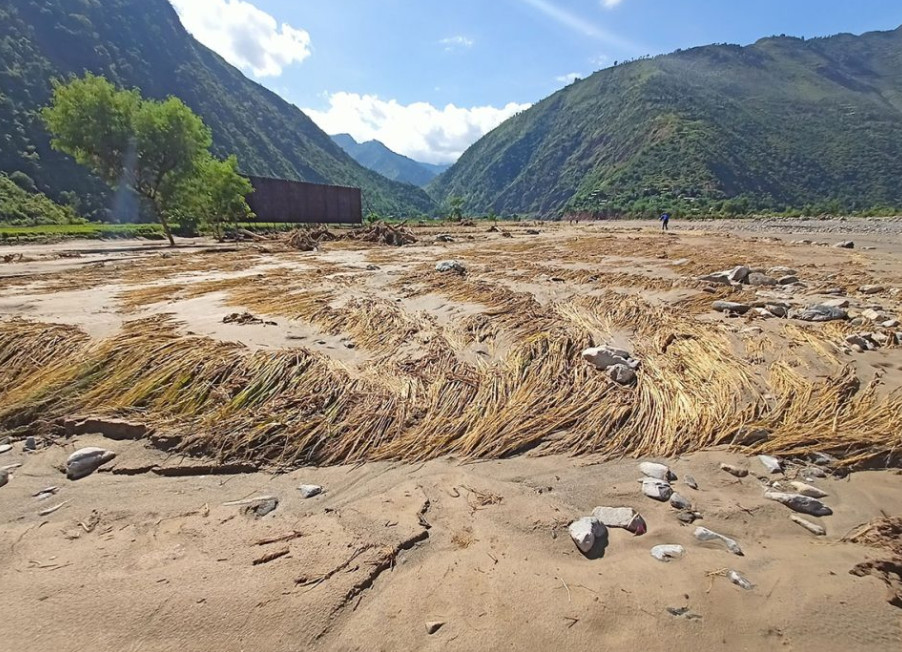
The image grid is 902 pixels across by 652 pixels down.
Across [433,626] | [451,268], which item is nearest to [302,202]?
[451,268]

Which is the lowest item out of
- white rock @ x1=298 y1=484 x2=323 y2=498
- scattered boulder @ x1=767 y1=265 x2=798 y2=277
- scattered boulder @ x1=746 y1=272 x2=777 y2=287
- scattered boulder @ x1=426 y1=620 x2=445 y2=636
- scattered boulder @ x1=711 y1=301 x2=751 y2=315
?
white rock @ x1=298 y1=484 x2=323 y2=498

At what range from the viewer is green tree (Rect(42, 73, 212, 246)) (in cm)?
2011

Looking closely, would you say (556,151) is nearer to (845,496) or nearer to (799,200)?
(799,200)

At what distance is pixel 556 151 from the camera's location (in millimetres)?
146375

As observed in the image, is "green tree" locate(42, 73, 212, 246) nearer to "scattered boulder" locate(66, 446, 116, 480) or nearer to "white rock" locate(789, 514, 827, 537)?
"scattered boulder" locate(66, 446, 116, 480)

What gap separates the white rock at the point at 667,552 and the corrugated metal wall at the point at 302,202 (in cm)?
4341

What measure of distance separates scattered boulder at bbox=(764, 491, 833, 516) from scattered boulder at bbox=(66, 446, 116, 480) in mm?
4591

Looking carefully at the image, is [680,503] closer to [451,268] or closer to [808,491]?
[808,491]

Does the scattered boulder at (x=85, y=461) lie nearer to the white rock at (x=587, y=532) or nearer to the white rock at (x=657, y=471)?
the white rock at (x=587, y=532)

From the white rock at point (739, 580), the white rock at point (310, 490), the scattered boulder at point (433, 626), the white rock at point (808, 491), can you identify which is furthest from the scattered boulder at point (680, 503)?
the white rock at point (310, 490)

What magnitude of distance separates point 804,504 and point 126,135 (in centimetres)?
2845

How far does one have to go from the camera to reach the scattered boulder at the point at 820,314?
5707mm

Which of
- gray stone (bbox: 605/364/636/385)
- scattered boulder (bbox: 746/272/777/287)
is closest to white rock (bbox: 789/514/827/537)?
gray stone (bbox: 605/364/636/385)

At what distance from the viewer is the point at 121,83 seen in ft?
244
